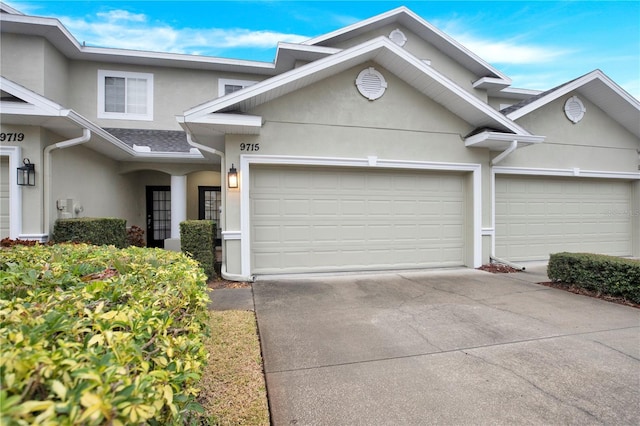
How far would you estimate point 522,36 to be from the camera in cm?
1036

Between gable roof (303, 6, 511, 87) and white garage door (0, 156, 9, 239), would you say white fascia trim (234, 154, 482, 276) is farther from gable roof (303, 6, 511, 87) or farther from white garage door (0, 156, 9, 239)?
gable roof (303, 6, 511, 87)

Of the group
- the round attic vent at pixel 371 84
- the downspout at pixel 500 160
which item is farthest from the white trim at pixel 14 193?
the downspout at pixel 500 160

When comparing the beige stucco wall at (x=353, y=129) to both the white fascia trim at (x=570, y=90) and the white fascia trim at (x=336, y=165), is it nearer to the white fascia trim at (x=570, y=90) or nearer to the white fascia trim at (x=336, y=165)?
the white fascia trim at (x=336, y=165)

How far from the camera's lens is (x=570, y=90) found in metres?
8.50

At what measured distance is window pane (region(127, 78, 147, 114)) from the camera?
34.1ft

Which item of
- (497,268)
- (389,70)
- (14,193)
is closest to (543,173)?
(497,268)

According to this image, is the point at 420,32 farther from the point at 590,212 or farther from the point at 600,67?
the point at 590,212

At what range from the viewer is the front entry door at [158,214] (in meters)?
12.0

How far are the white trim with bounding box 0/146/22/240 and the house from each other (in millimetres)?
28

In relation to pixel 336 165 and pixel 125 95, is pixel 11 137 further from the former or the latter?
pixel 336 165

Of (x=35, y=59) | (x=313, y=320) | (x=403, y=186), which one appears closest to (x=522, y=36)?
(x=403, y=186)

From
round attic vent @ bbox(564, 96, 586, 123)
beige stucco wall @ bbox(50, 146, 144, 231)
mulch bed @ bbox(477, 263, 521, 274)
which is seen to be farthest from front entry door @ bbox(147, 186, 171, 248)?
round attic vent @ bbox(564, 96, 586, 123)

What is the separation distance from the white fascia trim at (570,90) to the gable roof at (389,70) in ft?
4.45

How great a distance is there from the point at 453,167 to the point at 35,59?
1127 cm
